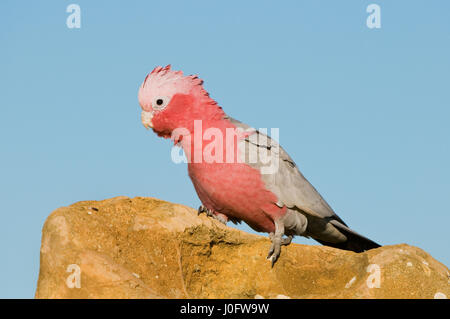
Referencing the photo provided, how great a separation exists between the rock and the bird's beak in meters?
0.93

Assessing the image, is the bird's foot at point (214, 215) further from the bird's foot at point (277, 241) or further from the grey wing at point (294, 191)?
the grey wing at point (294, 191)

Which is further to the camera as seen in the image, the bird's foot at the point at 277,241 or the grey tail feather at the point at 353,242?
the grey tail feather at the point at 353,242

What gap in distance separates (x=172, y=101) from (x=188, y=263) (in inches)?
77.2

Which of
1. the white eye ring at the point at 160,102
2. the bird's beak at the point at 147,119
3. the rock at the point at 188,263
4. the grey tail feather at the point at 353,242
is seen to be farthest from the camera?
the grey tail feather at the point at 353,242

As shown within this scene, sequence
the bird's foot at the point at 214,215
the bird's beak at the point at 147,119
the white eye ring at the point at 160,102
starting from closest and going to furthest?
1. the white eye ring at the point at 160,102
2. the bird's beak at the point at 147,119
3. the bird's foot at the point at 214,215

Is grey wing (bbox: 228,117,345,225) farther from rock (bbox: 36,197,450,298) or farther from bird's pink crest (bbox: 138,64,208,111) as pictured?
bird's pink crest (bbox: 138,64,208,111)

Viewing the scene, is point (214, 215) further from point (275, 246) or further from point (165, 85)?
point (165, 85)

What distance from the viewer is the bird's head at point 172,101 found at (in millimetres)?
7562

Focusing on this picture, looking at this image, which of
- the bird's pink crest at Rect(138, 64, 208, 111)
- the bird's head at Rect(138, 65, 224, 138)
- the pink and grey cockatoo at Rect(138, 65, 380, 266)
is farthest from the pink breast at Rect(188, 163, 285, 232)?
the bird's pink crest at Rect(138, 64, 208, 111)

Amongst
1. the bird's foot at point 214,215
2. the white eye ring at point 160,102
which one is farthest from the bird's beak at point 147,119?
the bird's foot at point 214,215
